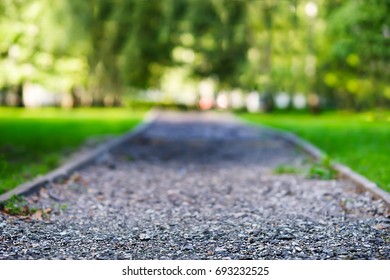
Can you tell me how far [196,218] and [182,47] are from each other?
28.9m

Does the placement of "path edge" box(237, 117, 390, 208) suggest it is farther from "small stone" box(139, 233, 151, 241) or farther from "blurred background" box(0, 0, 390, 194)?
"small stone" box(139, 233, 151, 241)

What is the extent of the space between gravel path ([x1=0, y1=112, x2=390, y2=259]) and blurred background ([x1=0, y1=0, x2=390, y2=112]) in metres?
14.1

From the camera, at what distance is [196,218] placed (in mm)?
6328

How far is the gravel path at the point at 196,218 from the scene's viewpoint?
491 cm

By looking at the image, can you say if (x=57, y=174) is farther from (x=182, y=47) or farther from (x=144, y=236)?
(x=182, y=47)

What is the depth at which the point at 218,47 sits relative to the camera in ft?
102

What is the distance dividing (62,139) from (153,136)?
3.69m

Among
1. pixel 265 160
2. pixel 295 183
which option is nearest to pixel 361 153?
pixel 265 160

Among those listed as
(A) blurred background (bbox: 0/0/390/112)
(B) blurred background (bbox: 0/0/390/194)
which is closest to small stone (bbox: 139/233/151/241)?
(B) blurred background (bbox: 0/0/390/194)

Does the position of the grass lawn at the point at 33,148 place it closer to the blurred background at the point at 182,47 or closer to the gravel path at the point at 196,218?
the gravel path at the point at 196,218

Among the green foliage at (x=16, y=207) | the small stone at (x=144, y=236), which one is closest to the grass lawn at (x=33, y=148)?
the green foliage at (x=16, y=207)

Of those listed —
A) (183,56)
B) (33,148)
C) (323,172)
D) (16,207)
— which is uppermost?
(183,56)

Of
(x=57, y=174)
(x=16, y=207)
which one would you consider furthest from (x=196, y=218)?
(x=57, y=174)

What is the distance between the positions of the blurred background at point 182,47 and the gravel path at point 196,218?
46.4 feet
